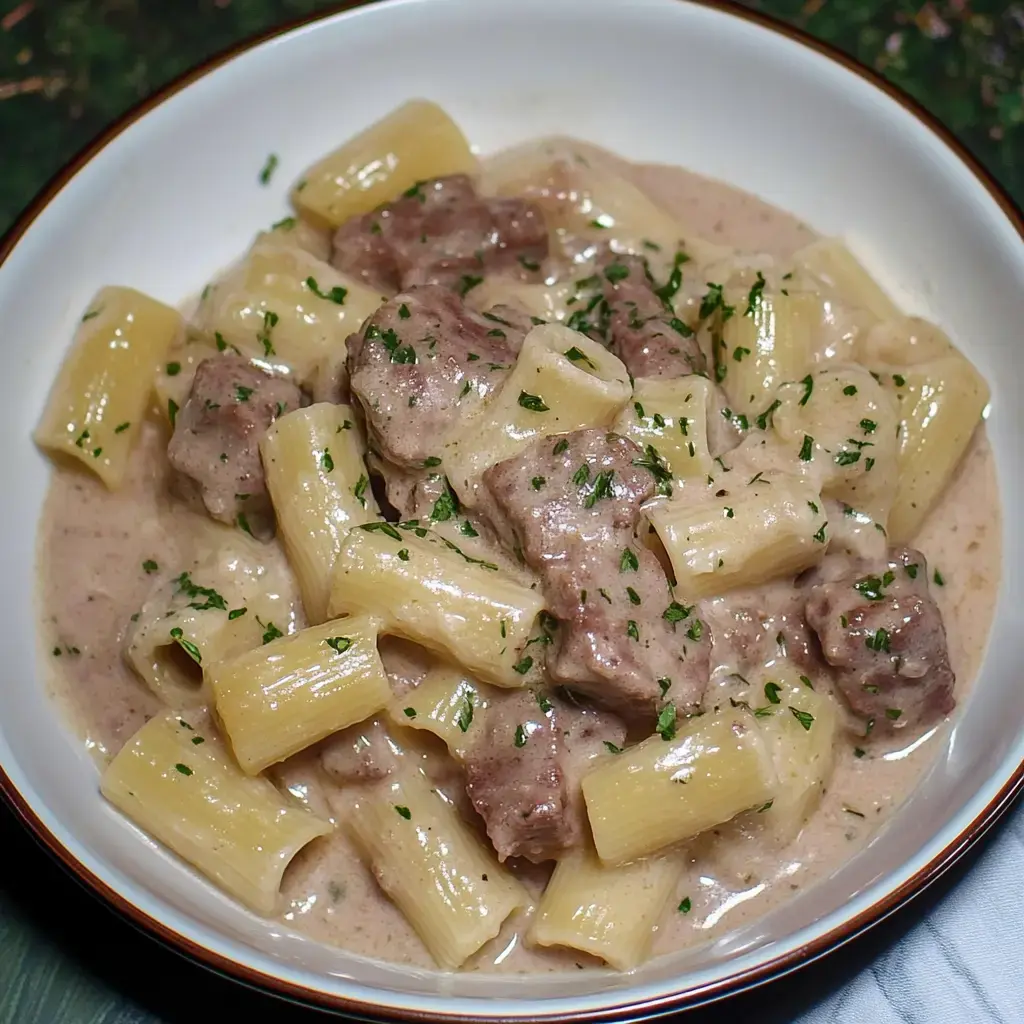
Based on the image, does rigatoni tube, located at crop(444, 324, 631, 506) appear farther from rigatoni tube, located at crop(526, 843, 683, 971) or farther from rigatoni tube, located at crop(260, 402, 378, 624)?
rigatoni tube, located at crop(526, 843, 683, 971)

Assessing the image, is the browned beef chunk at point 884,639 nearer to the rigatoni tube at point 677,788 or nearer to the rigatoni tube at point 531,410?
the rigatoni tube at point 677,788

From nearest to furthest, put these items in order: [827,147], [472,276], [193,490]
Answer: [193,490] → [472,276] → [827,147]

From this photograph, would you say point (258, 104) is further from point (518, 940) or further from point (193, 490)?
point (518, 940)

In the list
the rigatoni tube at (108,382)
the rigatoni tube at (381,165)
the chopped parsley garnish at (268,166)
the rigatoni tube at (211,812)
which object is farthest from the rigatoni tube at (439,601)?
the chopped parsley garnish at (268,166)

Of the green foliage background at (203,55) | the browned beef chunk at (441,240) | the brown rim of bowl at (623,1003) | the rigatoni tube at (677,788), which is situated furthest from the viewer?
the green foliage background at (203,55)

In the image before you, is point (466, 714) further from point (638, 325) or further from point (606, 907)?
point (638, 325)

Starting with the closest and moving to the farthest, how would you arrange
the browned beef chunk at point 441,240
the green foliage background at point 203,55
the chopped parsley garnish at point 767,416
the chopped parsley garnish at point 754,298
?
the chopped parsley garnish at point 767,416 → the chopped parsley garnish at point 754,298 → the browned beef chunk at point 441,240 → the green foliage background at point 203,55

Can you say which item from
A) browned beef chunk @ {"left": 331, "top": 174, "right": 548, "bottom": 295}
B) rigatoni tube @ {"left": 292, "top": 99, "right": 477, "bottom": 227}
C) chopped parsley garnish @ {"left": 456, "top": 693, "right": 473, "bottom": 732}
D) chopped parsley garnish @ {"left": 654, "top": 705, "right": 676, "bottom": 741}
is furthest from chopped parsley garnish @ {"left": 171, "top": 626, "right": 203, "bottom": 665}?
rigatoni tube @ {"left": 292, "top": 99, "right": 477, "bottom": 227}

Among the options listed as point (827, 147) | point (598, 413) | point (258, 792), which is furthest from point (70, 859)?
point (827, 147)
